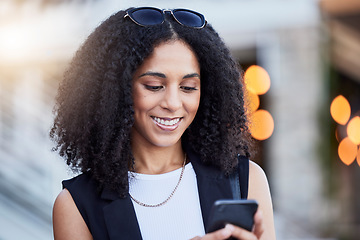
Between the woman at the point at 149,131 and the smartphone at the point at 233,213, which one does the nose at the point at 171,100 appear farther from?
the smartphone at the point at 233,213

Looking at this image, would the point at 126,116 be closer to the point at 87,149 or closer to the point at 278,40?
the point at 87,149

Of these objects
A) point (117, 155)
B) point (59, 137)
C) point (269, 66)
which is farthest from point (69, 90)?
point (269, 66)

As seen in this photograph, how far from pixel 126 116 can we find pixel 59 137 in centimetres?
35

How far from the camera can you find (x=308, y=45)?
664 centimetres

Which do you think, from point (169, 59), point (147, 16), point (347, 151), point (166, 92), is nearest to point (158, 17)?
point (147, 16)

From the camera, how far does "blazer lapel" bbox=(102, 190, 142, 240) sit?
1.86 meters

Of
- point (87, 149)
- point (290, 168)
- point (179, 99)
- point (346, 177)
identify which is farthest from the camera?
point (346, 177)

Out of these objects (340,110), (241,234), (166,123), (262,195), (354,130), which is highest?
(340,110)

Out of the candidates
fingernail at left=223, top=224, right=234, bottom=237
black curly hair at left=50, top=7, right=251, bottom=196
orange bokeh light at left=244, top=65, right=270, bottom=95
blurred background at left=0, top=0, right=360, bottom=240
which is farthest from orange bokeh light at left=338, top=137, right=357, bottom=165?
fingernail at left=223, top=224, right=234, bottom=237

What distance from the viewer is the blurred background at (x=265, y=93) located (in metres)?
6.51

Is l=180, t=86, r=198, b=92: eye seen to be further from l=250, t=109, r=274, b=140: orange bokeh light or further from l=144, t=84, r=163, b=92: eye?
l=250, t=109, r=274, b=140: orange bokeh light

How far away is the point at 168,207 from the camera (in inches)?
77.7

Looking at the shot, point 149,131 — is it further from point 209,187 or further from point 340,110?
point 340,110

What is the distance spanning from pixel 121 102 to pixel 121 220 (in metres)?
0.40
